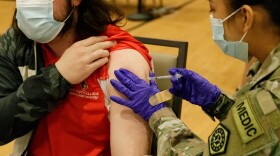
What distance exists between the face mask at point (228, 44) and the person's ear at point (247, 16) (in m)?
0.04

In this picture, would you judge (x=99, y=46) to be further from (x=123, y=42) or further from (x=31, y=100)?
(x=31, y=100)

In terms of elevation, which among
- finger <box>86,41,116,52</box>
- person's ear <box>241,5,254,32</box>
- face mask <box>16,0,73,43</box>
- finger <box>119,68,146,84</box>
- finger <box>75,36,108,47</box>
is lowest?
finger <box>119,68,146,84</box>

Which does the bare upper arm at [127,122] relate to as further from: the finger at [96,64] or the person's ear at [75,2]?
the person's ear at [75,2]

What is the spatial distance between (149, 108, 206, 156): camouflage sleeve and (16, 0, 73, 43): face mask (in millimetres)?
481

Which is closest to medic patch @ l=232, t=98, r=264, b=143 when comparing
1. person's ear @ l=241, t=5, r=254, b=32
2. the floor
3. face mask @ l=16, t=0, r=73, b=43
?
person's ear @ l=241, t=5, r=254, b=32

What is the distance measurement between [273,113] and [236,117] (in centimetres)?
9

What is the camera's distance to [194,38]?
4.86 metres

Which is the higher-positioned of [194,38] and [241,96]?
[241,96]

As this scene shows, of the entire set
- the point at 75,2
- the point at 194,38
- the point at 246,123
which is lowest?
the point at 194,38

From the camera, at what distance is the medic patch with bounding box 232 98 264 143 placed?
0.99 m

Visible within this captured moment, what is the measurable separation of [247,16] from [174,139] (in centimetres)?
41

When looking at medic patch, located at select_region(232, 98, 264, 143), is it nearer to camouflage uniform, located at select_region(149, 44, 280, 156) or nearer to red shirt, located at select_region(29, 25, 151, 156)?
camouflage uniform, located at select_region(149, 44, 280, 156)

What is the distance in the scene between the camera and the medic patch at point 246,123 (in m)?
0.99

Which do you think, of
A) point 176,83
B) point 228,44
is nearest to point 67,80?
point 176,83
